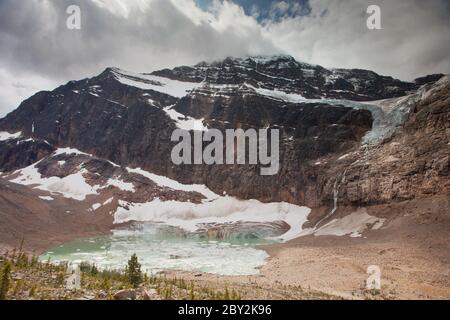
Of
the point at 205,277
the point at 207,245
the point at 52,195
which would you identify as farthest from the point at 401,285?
the point at 52,195

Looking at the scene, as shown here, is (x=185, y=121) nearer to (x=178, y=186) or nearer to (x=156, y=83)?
(x=178, y=186)

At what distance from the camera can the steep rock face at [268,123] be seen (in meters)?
62.0

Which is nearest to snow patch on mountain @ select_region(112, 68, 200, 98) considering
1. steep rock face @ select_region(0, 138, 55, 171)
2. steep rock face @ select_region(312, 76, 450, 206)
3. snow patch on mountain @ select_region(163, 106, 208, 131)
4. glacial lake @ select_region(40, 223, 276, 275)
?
snow patch on mountain @ select_region(163, 106, 208, 131)

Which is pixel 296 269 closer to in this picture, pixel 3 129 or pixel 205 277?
pixel 205 277

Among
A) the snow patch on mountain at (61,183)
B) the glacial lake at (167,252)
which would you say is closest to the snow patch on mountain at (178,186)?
the snow patch on mountain at (61,183)

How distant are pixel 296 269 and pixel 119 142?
110197 millimetres

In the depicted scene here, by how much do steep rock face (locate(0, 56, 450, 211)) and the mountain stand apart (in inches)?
13.0

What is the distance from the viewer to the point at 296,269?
34.4 m

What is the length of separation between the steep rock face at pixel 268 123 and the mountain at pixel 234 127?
0.33 metres

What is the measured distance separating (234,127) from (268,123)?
1216 centimetres

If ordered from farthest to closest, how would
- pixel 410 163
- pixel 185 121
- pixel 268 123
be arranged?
1. pixel 185 121
2. pixel 268 123
3. pixel 410 163

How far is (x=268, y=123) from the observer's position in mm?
111750

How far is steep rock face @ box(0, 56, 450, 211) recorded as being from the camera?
203 ft

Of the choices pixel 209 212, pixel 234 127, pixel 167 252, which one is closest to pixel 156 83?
pixel 234 127
